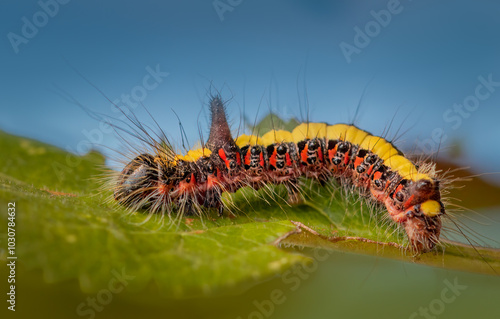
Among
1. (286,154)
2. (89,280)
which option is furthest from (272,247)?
(286,154)

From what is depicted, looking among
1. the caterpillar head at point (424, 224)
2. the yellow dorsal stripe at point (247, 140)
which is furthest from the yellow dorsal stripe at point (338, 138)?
the caterpillar head at point (424, 224)

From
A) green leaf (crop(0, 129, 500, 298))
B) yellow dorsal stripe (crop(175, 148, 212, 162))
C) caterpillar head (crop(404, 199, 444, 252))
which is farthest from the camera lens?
yellow dorsal stripe (crop(175, 148, 212, 162))

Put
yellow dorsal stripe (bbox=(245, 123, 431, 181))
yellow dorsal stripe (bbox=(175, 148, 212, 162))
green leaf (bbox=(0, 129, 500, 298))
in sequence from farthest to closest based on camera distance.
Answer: yellow dorsal stripe (bbox=(245, 123, 431, 181)), yellow dorsal stripe (bbox=(175, 148, 212, 162)), green leaf (bbox=(0, 129, 500, 298))


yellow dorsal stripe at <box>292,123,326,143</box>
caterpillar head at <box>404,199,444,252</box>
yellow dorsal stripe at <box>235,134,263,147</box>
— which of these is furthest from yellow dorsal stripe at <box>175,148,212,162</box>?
caterpillar head at <box>404,199,444,252</box>

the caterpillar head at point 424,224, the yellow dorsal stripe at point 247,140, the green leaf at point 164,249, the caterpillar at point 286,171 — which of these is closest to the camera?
the green leaf at point 164,249

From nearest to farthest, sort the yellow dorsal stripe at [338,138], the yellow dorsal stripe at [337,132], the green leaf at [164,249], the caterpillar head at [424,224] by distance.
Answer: the green leaf at [164,249], the caterpillar head at [424,224], the yellow dorsal stripe at [338,138], the yellow dorsal stripe at [337,132]

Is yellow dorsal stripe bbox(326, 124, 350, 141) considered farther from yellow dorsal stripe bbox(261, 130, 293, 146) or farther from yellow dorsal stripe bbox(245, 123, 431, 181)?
yellow dorsal stripe bbox(261, 130, 293, 146)

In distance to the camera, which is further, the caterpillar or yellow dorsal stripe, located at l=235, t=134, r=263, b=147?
yellow dorsal stripe, located at l=235, t=134, r=263, b=147

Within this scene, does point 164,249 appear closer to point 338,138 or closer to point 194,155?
point 194,155

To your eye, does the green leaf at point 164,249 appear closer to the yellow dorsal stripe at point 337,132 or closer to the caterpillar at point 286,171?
the caterpillar at point 286,171
